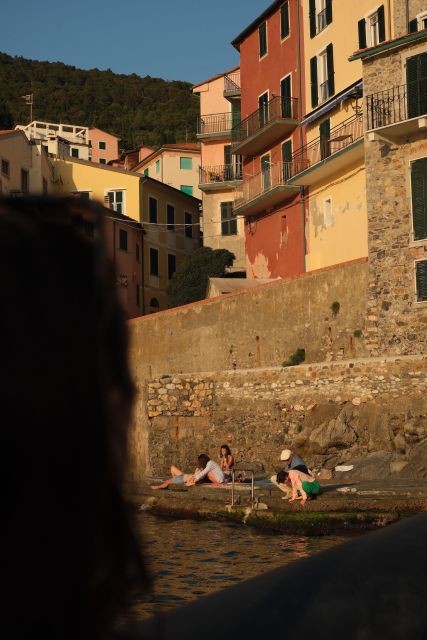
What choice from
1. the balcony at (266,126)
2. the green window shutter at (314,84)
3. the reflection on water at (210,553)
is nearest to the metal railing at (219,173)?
the balcony at (266,126)

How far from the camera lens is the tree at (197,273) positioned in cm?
4162

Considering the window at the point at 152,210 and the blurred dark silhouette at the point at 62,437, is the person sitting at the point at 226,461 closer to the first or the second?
the blurred dark silhouette at the point at 62,437

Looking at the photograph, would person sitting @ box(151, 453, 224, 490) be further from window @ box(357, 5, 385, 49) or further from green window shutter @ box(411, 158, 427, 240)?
window @ box(357, 5, 385, 49)

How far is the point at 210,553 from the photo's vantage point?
14.3 meters

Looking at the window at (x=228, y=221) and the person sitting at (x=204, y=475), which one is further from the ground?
the window at (x=228, y=221)

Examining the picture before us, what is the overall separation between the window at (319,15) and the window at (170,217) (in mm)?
19233

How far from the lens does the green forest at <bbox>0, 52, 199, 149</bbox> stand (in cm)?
8919

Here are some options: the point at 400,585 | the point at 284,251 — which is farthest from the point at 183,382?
the point at 400,585

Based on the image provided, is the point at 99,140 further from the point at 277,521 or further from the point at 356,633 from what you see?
the point at 356,633

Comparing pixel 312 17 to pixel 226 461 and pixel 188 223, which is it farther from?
pixel 188 223

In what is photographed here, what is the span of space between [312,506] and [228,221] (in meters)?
30.9

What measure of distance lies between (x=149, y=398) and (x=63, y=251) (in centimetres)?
2799

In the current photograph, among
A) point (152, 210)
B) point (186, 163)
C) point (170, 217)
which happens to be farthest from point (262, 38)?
point (186, 163)

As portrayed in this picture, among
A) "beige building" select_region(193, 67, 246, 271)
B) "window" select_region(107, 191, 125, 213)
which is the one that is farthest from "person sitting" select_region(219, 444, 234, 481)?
"window" select_region(107, 191, 125, 213)
